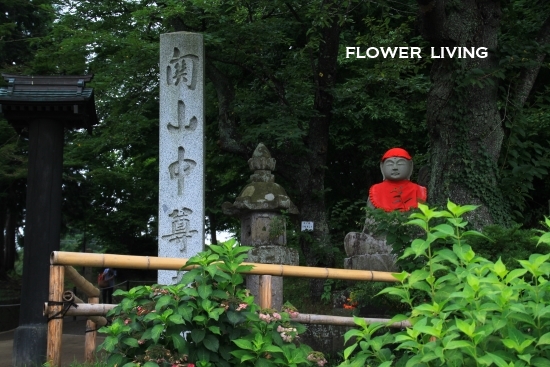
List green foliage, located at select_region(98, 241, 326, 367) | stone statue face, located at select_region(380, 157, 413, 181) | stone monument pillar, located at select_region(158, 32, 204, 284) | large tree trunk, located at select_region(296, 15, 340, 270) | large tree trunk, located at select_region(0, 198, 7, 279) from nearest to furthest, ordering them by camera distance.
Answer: green foliage, located at select_region(98, 241, 326, 367) → stone monument pillar, located at select_region(158, 32, 204, 284) → stone statue face, located at select_region(380, 157, 413, 181) → large tree trunk, located at select_region(296, 15, 340, 270) → large tree trunk, located at select_region(0, 198, 7, 279)

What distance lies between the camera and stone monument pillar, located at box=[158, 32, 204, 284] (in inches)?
395

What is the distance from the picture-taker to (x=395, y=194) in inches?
434

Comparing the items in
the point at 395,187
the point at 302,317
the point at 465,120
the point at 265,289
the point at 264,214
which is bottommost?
the point at 302,317

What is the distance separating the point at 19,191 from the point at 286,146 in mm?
10736

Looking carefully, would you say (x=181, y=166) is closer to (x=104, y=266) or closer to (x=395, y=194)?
(x=395, y=194)

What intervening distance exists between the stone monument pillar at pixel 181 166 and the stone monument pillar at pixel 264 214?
0.87m

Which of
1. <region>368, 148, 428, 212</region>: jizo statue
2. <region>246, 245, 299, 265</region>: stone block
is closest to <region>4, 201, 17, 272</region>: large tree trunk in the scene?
<region>246, 245, 299, 265</region>: stone block

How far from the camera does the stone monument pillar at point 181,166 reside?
10.0m

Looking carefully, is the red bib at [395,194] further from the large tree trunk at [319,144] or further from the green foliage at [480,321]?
the green foliage at [480,321]

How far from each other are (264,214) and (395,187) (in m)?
1.94

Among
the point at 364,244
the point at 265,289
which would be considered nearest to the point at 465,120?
the point at 364,244

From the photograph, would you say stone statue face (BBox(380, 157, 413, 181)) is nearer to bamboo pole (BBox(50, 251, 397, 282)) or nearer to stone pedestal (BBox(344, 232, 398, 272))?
stone pedestal (BBox(344, 232, 398, 272))

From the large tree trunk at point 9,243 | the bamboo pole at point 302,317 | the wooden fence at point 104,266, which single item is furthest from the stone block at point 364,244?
the large tree trunk at point 9,243

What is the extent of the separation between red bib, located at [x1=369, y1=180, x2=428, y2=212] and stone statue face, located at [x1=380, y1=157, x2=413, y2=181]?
0.07m
